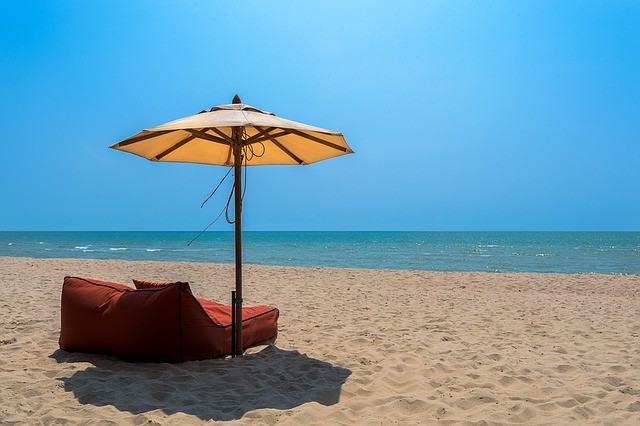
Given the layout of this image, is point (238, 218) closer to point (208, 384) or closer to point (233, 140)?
point (233, 140)

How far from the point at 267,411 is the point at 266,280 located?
9323mm

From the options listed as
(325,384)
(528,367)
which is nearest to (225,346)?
(325,384)

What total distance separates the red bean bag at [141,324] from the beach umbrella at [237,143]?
0.34 metres

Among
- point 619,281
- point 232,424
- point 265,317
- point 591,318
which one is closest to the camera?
point 232,424

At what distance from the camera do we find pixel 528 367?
438cm

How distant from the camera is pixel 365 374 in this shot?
4.16 meters

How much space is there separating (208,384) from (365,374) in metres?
1.25

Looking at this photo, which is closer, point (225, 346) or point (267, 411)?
point (267, 411)

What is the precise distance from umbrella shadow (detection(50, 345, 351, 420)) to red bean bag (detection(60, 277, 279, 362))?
10 centimetres

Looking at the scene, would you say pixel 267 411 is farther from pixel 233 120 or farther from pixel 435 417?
pixel 233 120

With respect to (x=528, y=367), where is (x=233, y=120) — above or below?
above

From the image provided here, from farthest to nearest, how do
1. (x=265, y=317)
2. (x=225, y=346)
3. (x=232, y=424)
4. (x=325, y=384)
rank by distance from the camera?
(x=265, y=317) < (x=225, y=346) < (x=325, y=384) < (x=232, y=424)

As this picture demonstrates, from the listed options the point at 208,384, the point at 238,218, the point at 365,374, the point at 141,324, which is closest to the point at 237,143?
the point at 238,218

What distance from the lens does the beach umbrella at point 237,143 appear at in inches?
157
